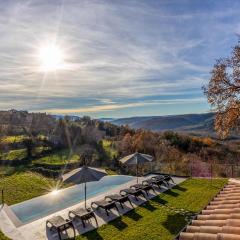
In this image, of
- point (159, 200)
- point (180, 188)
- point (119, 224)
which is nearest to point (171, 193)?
point (180, 188)

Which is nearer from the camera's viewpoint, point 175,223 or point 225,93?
point 175,223

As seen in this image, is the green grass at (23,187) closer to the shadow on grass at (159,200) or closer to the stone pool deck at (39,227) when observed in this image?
the stone pool deck at (39,227)

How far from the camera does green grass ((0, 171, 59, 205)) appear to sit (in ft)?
53.9

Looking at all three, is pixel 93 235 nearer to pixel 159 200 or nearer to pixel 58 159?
pixel 159 200

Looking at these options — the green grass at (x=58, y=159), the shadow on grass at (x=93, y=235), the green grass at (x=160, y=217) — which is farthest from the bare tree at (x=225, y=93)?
the green grass at (x=58, y=159)

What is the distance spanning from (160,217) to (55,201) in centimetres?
589

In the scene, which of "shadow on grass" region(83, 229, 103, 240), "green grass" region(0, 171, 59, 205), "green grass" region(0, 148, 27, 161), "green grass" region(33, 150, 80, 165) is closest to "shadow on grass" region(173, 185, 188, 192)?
"shadow on grass" region(83, 229, 103, 240)

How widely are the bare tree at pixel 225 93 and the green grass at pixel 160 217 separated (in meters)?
Result: 3.62

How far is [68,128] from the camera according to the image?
58594 mm

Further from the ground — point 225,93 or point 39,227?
point 225,93

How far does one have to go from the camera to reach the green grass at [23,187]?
16422mm

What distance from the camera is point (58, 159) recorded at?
38.9 m

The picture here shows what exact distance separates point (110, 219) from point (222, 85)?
32.2 ft

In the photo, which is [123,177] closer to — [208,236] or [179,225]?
[179,225]
